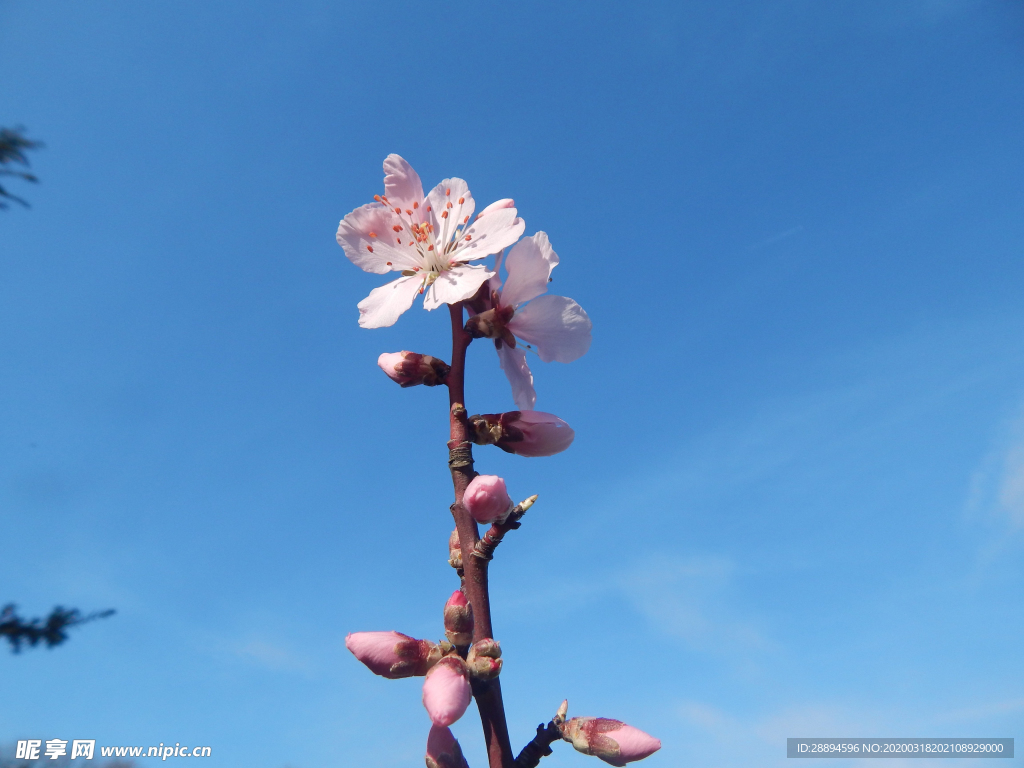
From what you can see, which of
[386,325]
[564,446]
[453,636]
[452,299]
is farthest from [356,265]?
[453,636]

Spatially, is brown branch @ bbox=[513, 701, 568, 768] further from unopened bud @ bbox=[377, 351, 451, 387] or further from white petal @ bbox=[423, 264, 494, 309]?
white petal @ bbox=[423, 264, 494, 309]

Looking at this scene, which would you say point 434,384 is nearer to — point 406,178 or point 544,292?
point 544,292

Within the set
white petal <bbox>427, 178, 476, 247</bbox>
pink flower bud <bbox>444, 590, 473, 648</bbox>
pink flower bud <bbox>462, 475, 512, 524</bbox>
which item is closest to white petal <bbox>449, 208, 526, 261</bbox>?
white petal <bbox>427, 178, 476, 247</bbox>

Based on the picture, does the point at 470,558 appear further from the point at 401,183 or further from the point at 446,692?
the point at 401,183

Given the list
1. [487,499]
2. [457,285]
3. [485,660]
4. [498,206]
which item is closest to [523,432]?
[487,499]

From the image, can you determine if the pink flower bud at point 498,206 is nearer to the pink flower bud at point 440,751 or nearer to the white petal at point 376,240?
the white petal at point 376,240
